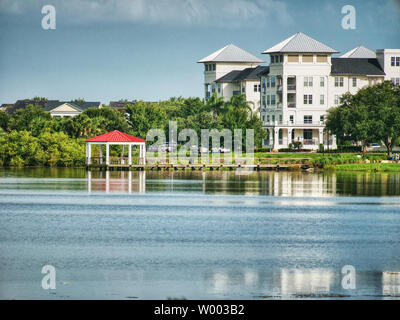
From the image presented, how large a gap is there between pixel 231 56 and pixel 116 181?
70.1 metres

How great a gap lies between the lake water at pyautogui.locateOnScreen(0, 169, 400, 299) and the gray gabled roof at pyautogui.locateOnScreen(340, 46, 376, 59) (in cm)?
6828

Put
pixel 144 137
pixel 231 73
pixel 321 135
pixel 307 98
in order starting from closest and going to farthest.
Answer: pixel 144 137
pixel 321 135
pixel 307 98
pixel 231 73

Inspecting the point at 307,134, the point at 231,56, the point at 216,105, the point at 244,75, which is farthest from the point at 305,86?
the point at 231,56

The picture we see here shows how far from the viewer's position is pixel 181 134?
4313 inches

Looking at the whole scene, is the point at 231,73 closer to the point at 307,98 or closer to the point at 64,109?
the point at 307,98

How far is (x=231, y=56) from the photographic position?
139m

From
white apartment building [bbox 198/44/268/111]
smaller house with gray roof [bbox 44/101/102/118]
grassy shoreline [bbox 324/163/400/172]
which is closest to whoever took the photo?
grassy shoreline [bbox 324/163/400/172]

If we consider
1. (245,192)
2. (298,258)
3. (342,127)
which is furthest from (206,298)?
(342,127)

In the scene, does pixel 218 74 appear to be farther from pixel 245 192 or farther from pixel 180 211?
pixel 180 211

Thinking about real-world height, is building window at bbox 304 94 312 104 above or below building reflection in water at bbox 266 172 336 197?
above

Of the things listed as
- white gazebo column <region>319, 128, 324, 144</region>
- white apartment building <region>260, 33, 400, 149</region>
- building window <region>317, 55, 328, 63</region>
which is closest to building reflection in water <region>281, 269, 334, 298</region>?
white apartment building <region>260, 33, 400, 149</region>

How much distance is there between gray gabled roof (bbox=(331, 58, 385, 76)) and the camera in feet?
386

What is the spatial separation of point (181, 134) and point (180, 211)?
6126cm

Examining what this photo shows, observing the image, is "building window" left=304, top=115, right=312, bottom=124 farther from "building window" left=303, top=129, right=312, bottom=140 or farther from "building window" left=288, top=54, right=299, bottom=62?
"building window" left=288, top=54, right=299, bottom=62
